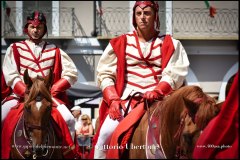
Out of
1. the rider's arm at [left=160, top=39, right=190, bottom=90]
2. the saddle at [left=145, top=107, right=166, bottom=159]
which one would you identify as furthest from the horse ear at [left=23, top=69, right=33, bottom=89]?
the saddle at [left=145, top=107, right=166, bottom=159]

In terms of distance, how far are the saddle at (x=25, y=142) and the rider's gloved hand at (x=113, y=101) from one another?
0.72 m

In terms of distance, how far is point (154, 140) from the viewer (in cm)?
646

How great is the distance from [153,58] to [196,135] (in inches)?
87.0

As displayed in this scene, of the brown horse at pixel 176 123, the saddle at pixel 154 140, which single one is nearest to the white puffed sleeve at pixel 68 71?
the brown horse at pixel 176 123

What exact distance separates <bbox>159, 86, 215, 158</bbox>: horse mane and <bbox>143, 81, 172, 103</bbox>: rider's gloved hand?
1.19 ft

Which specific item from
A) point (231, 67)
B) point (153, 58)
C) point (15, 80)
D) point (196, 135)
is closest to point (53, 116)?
point (15, 80)

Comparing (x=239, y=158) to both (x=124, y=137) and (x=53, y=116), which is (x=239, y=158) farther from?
(x=53, y=116)

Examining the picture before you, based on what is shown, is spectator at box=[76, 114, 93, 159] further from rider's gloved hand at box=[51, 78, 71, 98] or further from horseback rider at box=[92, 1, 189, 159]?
horseback rider at box=[92, 1, 189, 159]

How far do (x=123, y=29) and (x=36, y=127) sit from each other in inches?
592

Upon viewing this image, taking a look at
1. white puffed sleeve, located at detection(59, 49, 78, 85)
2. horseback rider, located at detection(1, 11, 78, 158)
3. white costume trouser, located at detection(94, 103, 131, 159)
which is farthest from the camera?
white puffed sleeve, located at detection(59, 49, 78, 85)

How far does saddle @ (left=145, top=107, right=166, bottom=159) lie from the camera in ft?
20.9

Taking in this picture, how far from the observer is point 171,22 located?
73.9 feet

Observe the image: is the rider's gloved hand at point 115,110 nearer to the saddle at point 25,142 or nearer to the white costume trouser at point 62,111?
the saddle at point 25,142

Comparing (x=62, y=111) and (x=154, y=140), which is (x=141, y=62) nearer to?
(x=62, y=111)
